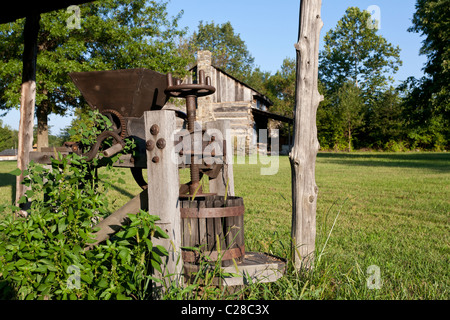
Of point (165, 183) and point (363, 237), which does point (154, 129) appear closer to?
point (165, 183)

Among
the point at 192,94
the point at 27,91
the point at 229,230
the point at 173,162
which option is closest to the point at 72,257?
the point at 173,162

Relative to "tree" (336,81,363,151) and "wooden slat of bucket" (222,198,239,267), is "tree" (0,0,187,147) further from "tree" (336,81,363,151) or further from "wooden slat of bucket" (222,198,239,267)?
"tree" (336,81,363,151)

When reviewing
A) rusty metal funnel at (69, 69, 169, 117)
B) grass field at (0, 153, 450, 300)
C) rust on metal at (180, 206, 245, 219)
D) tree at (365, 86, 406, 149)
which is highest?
tree at (365, 86, 406, 149)

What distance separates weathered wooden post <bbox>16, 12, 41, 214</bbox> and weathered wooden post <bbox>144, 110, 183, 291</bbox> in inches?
143

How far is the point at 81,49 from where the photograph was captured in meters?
15.5

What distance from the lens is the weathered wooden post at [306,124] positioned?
277cm

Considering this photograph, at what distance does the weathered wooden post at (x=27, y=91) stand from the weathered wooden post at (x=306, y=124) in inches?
160

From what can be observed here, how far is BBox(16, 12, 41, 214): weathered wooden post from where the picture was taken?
5.34 meters

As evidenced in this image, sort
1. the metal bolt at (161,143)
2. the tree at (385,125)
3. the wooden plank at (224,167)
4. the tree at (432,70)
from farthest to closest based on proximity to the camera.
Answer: the tree at (385,125) < the tree at (432,70) < the wooden plank at (224,167) < the metal bolt at (161,143)

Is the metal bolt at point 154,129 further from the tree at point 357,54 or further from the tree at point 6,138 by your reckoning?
the tree at point 6,138

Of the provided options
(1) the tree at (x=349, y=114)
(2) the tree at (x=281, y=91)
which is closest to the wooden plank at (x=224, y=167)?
(1) the tree at (x=349, y=114)

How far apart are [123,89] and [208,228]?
4.61 feet

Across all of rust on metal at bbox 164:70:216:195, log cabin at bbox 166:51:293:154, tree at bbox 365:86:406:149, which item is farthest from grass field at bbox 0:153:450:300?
tree at bbox 365:86:406:149
